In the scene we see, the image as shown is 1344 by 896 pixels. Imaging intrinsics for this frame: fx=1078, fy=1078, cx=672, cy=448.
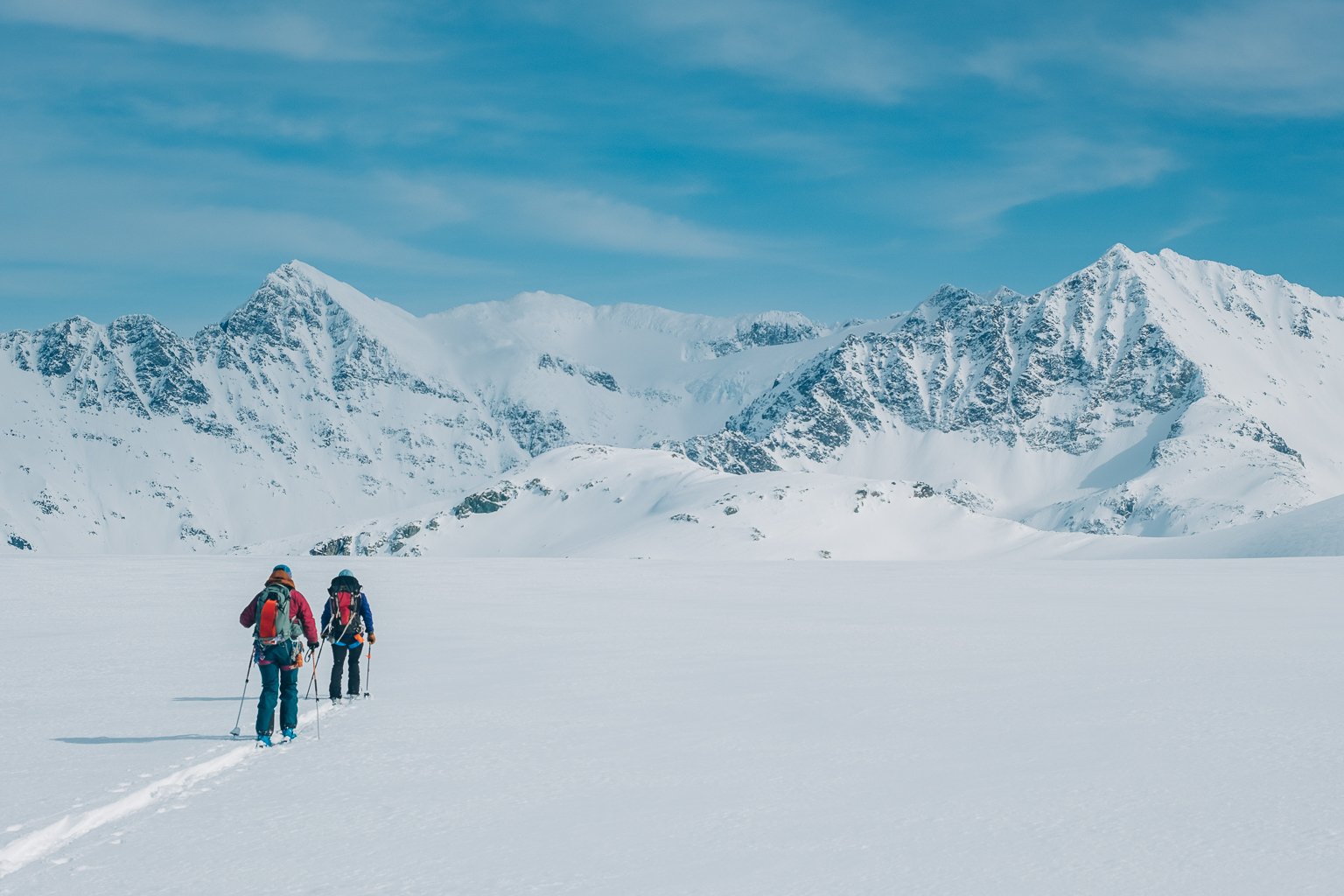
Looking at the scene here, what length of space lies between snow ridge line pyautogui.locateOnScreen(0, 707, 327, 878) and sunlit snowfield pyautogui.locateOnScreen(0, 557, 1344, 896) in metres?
0.03

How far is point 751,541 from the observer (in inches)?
6275

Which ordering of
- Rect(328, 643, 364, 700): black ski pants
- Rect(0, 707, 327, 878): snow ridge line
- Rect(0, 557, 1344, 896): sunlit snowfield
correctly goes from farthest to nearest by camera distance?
Rect(328, 643, 364, 700): black ski pants
Rect(0, 707, 327, 878): snow ridge line
Rect(0, 557, 1344, 896): sunlit snowfield

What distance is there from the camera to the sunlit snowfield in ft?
25.3

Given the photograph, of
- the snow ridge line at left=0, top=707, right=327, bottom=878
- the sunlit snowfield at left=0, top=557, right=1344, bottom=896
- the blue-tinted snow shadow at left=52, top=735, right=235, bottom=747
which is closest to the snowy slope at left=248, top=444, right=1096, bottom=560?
the sunlit snowfield at left=0, top=557, right=1344, bottom=896

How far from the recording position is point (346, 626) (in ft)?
51.0

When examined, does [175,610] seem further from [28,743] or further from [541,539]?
[541,539]

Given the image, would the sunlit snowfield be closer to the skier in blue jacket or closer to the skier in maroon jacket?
the skier in maroon jacket

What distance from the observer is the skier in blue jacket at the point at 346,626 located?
15320 millimetres

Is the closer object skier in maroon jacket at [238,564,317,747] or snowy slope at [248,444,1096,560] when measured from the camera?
skier in maroon jacket at [238,564,317,747]

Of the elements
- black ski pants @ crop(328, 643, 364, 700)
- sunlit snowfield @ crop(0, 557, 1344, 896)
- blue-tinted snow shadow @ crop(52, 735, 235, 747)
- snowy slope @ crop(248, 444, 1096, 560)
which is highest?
snowy slope @ crop(248, 444, 1096, 560)

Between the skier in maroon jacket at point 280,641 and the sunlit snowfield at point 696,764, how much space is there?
0.55 m

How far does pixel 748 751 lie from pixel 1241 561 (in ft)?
168

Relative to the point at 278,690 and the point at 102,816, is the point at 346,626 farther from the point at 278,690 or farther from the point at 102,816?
the point at 102,816

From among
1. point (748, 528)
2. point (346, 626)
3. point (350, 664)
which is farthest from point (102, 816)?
point (748, 528)
